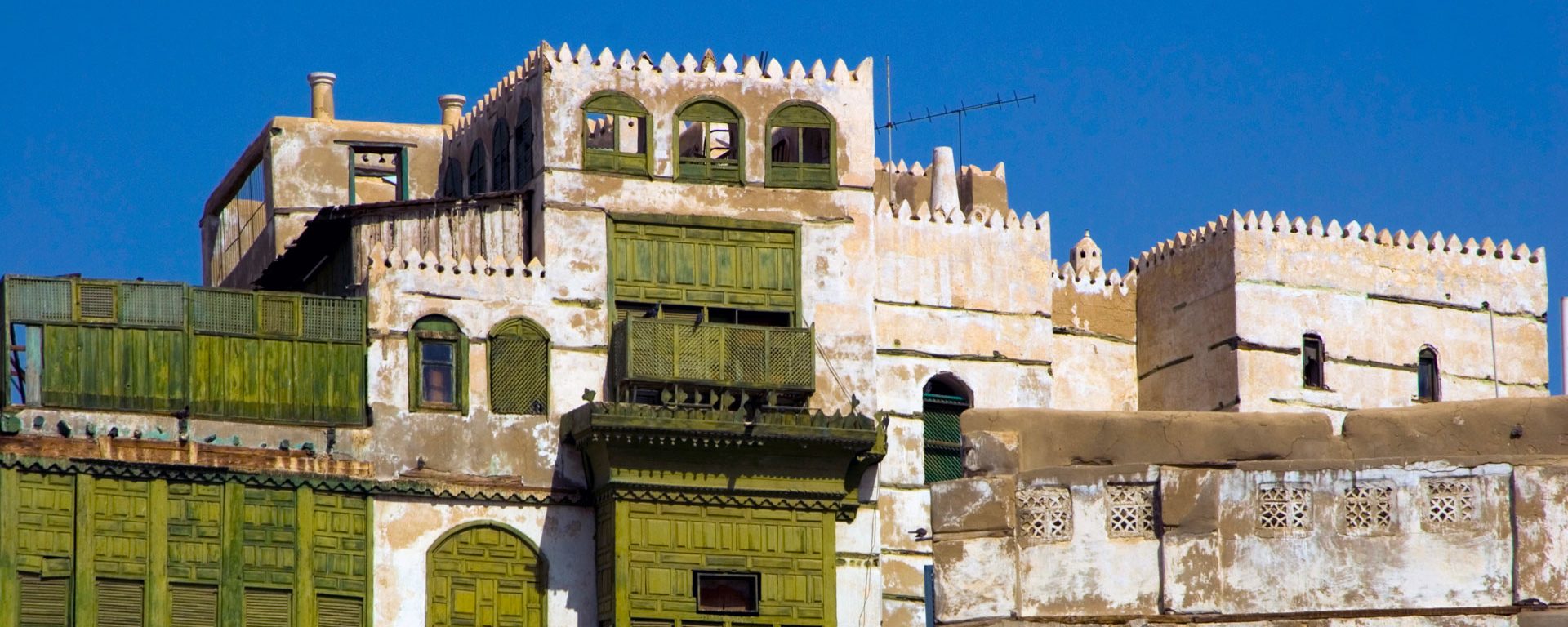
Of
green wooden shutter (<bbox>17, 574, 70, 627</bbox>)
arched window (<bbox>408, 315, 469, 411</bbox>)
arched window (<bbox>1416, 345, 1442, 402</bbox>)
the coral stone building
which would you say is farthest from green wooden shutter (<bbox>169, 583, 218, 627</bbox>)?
arched window (<bbox>1416, 345, 1442, 402</bbox>)

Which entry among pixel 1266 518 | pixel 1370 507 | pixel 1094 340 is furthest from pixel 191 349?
pixel 1370 507

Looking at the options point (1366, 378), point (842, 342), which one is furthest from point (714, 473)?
point (1366, 378)

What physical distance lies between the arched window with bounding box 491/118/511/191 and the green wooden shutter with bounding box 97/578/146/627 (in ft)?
24.3

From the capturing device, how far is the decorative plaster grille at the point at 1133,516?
21.0 m

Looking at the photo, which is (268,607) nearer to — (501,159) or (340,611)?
(340,611)

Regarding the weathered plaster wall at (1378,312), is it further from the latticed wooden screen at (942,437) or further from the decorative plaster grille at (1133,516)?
the decorative plaster grille at (1133,516)

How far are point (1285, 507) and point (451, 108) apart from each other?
23.8 metres

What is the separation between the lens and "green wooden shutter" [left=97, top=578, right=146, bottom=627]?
105 ft

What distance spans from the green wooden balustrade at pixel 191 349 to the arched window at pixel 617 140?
340cm

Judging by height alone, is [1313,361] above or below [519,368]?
above

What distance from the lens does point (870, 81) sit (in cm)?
3747

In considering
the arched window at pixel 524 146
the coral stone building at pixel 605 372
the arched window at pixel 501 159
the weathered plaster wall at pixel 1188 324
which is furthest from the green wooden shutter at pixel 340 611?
the weathered plaster wall at pixel 1188 324

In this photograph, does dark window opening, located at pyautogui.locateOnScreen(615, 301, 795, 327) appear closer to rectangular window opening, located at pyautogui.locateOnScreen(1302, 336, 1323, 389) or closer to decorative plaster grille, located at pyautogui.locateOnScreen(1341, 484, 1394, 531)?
rectangular window opening, located at pyautogui.locateOnScreen(1302, 336, 1323, 389)

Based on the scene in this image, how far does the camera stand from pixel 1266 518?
817 inches
